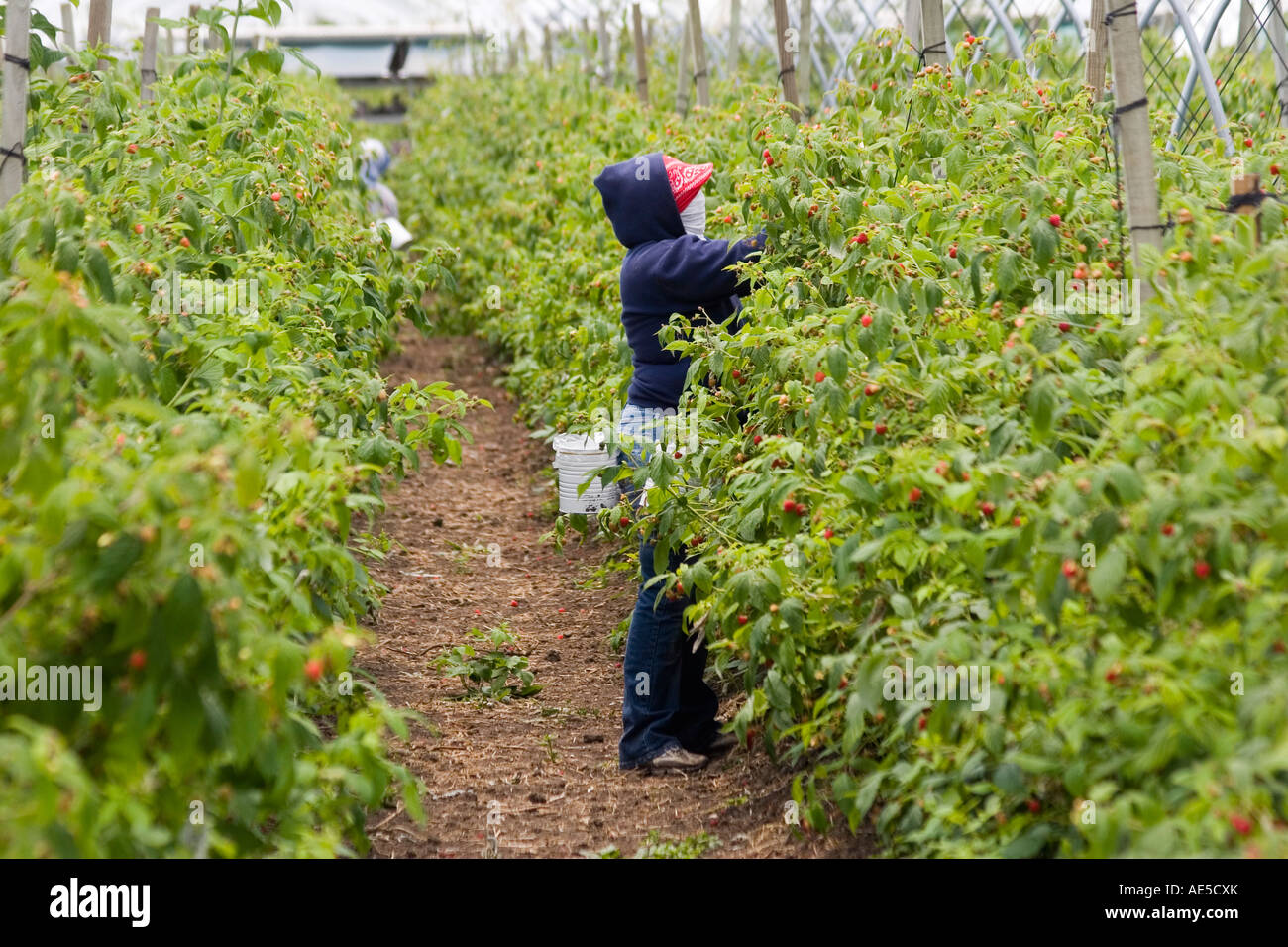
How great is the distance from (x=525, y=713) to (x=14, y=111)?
2.27m

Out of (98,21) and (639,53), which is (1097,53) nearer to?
(98,21)

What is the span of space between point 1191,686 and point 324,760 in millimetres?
1426

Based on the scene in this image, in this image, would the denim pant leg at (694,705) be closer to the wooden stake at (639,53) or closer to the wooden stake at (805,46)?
the wooden stake at (805,46)

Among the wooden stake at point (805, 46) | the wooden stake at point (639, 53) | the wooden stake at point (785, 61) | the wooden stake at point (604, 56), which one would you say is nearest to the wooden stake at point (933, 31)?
the wooden stake at point (785, 61)

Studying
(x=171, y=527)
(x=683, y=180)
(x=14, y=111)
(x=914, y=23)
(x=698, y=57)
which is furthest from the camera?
(x=698, y=57)

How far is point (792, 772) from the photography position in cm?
335

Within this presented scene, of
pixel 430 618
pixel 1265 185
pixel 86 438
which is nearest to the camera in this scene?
pixel 86 438

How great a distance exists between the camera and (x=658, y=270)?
12.3 feet

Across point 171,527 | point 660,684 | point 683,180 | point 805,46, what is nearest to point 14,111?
point 683,180

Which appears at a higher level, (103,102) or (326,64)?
(326,64)

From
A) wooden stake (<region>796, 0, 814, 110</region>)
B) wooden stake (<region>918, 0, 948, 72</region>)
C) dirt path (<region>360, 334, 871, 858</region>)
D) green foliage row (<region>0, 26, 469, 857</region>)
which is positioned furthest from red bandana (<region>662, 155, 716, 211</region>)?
wooden stake (<region>796, 0, 814, 110</region>)

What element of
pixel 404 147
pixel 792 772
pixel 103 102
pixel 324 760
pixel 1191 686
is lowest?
pixel 792 772

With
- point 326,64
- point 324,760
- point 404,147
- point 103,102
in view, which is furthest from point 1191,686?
point 326,64

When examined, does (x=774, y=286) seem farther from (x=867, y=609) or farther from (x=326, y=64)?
(x=326, y=64)
